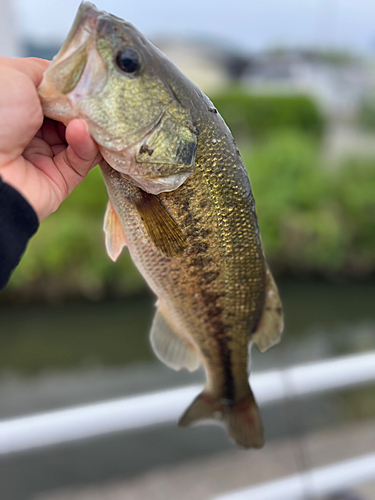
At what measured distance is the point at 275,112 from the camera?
1535 centimetres

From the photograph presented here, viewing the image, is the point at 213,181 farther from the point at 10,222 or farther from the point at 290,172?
the point at 290,172

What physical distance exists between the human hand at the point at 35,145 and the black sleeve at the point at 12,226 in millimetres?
22

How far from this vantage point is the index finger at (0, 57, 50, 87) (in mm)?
734

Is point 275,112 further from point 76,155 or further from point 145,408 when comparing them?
point 76,155

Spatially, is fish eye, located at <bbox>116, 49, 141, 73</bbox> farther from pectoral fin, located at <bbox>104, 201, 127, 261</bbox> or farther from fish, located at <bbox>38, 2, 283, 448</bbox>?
pectoral fin, located at <bbox>104, 201, 127, 261</bbox>

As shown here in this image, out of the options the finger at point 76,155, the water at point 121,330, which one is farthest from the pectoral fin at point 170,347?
the water at point 121,330

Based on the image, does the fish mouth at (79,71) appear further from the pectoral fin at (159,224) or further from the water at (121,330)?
the water at (121,330)

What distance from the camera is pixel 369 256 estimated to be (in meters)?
9.19

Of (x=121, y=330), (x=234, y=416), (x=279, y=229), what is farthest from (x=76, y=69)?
(x=279, y=229)

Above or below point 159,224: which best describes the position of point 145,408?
below

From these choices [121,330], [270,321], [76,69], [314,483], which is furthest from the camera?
[121,330]

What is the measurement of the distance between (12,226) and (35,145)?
238 mm

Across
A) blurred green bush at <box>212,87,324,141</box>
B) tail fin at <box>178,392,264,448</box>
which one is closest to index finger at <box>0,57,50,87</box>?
tail fin at <box>178,392,264,448</box>

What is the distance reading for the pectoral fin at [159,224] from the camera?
0.85 meters
